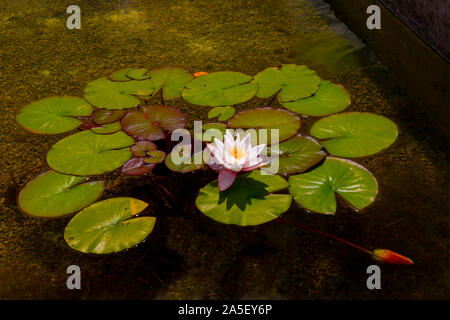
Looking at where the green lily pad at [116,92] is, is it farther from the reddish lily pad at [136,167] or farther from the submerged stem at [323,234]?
the submerged stem at [323,234]

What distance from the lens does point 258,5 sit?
6.93 feet

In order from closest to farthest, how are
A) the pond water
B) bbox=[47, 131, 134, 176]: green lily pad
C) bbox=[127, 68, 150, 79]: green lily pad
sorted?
the pond water < bbox=[47, 131, 134, 176]: green lily pad < bbox=[127, 68, 150, 79]: green lily pad

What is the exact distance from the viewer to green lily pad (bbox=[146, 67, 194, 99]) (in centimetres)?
145

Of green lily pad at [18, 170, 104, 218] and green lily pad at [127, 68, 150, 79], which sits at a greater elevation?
green lily pad at [127, 68, 150, 79]

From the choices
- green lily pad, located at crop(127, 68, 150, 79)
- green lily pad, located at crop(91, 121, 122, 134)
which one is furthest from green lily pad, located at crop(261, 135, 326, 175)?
green lily pad, located at crop(127, 68, 150, 79)

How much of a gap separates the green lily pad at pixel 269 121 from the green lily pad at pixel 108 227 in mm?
400

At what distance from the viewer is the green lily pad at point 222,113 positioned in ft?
4.40

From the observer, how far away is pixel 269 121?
129cm

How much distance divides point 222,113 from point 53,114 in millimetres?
562

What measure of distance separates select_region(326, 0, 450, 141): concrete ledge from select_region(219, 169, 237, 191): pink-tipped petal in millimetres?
720

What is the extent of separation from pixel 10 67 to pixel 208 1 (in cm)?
103

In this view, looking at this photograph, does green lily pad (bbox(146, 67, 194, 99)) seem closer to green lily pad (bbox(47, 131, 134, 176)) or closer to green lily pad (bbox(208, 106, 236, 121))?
green lily pad (bbox(208, 106, 236, 121))

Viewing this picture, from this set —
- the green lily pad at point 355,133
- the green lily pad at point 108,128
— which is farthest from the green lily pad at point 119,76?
the green lily pad at point 355,133

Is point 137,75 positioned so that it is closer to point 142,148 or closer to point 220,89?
point 220,89
